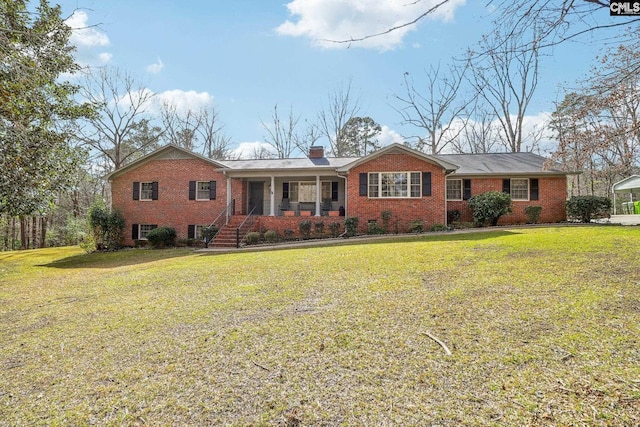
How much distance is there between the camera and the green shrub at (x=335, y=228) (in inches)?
615

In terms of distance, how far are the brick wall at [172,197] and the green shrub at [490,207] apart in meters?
12.6

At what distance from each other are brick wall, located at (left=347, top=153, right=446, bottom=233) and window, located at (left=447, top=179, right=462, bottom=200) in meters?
2.43


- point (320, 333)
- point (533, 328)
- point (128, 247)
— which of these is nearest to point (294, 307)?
point (320, 333)

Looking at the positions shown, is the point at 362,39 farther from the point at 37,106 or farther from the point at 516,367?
the point at 37,106

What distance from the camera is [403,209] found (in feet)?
50.2

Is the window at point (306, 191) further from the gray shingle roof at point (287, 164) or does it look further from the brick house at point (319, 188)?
the gray shingle roof at point (287, 164)

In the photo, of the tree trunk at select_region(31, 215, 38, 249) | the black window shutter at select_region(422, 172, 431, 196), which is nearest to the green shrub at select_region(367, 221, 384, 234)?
the black window shutter at select_region(422, 172, 431, 196)

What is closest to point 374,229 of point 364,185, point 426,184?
point 364,185

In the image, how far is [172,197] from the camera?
714 inches

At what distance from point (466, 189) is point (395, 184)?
14.3 feet

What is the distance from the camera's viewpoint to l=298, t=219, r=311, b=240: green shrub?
15789 mm

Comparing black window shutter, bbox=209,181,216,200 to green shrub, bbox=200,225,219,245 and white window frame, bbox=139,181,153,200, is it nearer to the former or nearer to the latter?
green shrub, bbox=200,225,219,245

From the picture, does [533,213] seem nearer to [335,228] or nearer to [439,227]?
[439,227]

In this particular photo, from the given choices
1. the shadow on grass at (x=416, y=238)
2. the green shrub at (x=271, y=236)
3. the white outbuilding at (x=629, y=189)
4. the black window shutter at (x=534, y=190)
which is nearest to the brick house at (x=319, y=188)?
the black window shutter at (x=534, y=190)
